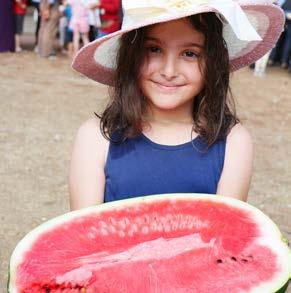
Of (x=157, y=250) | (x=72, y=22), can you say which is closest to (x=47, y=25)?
(x=72, y=22)

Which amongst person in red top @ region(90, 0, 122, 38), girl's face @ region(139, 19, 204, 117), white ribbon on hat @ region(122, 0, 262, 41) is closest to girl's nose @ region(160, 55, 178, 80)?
girl's face @ region(139, 19, 204, 117)

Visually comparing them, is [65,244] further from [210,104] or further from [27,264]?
[210,104]

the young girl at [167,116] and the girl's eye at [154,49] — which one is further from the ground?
the girl's eye at [154,49]

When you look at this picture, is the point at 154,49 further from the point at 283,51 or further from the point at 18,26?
the point at 283,51

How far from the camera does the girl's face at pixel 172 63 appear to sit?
171cm

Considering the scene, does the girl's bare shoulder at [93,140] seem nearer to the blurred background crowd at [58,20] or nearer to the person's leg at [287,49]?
the blurred background crowd at [58,20]

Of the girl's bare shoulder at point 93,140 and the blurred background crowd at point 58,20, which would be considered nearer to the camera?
the girl's bare shoulder at point 93,140

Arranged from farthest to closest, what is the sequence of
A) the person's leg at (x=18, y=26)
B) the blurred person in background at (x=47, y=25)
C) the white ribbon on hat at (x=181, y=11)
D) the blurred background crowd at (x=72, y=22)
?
the person's leg at (x=18, y=26)
the blurred person in background at (x=47, y=25)
the blurred background crowd at (x=72, y=22)
the white ribbon on hat at (x=181, y=11)

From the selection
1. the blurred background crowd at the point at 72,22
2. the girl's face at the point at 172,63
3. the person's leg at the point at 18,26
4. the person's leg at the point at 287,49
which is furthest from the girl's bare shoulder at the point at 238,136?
the person's leg at the point at 18,26

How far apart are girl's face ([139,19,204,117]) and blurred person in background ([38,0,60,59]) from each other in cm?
769

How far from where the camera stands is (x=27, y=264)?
4.39ft

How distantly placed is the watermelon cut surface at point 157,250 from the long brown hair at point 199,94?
12.6 inches

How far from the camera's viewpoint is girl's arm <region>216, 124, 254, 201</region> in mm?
1821

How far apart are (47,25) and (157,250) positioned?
8249mm
